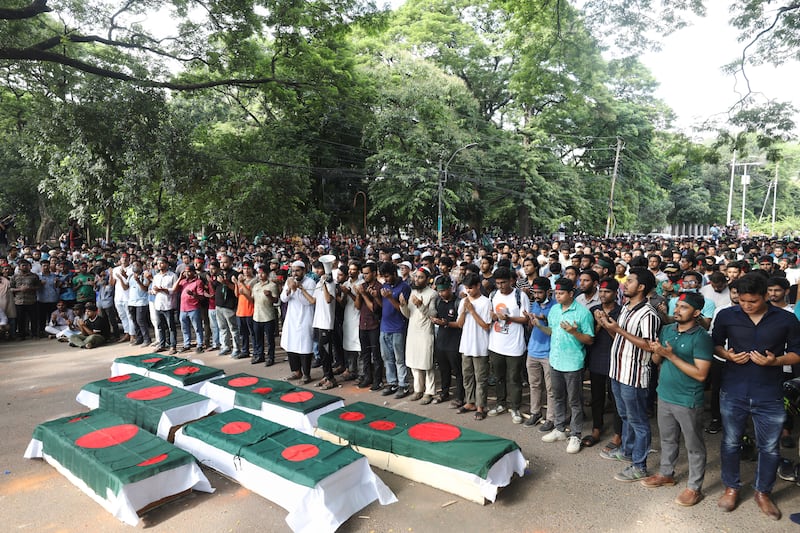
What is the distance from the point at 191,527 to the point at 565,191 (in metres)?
28.0

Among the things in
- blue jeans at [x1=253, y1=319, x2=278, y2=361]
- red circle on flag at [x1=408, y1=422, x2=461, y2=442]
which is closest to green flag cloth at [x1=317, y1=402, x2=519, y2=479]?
red circle on flag at [x1=408, y1=422, x2=461, y2=442]

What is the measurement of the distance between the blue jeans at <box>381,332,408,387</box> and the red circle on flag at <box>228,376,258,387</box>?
179cm

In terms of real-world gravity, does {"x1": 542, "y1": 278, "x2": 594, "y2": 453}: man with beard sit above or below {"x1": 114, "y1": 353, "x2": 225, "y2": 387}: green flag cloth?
above

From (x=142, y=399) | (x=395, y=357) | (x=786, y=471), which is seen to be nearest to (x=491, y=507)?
(x=786, y=471)

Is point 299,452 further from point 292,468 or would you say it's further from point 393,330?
point 393,330

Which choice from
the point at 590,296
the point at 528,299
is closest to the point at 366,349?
the point at 528,299

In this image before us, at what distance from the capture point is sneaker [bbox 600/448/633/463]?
467 cm

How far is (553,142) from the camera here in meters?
29.6

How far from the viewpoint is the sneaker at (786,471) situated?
416 cm

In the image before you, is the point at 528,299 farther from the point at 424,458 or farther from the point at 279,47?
the point at 279,47

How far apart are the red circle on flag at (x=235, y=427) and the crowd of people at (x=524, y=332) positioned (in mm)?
2400

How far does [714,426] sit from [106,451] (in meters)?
6.13

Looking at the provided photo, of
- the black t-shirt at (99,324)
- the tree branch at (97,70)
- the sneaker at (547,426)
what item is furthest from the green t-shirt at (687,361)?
the tree branch at (97,70)

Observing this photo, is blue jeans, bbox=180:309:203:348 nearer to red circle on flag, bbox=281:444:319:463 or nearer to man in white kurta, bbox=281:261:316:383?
man in white kurta, bbox=281:261:316:383
